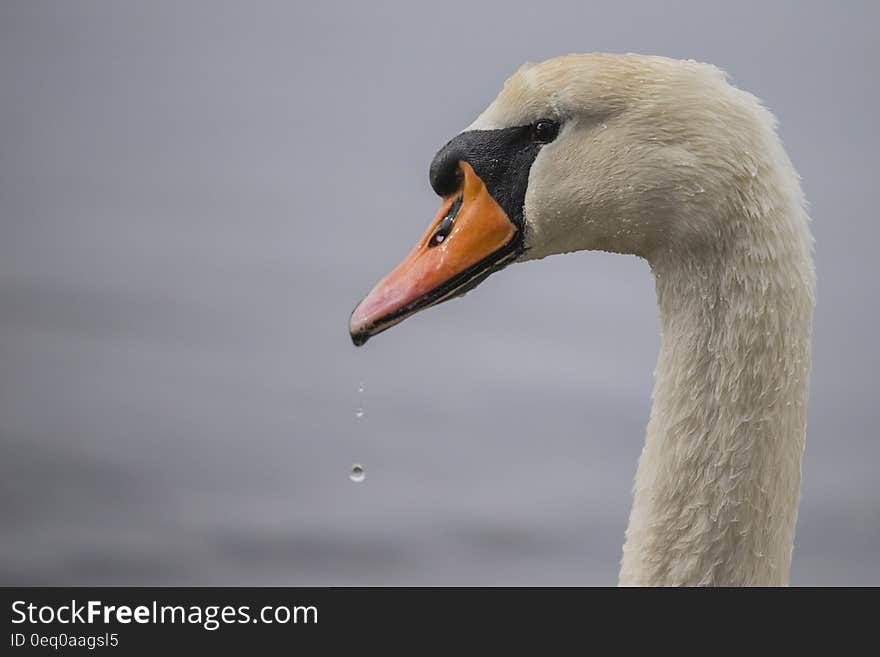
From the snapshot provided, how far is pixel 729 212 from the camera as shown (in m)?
2.10

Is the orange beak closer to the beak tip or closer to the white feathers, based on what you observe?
the beak tip

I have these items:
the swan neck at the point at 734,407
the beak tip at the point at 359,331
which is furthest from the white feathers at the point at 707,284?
the beak tip at the point at 359,331

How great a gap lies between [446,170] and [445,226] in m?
→ 0.11

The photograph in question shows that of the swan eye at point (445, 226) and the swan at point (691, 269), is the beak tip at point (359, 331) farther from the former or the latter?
the swan eye at point (445, 226)

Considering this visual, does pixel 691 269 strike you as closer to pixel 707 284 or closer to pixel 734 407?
pixel 707 284

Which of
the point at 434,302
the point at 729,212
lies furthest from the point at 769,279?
the point at 434,302

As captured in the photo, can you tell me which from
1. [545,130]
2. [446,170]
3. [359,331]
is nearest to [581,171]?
[545,130]

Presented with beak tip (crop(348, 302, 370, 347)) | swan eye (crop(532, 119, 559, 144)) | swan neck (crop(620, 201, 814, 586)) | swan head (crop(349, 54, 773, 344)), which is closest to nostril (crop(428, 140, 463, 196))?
swan head (crop(349, 54, 773, 344))

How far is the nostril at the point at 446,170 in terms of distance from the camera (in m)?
2.35

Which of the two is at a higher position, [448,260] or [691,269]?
[448,260]

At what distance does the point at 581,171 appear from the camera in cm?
224
